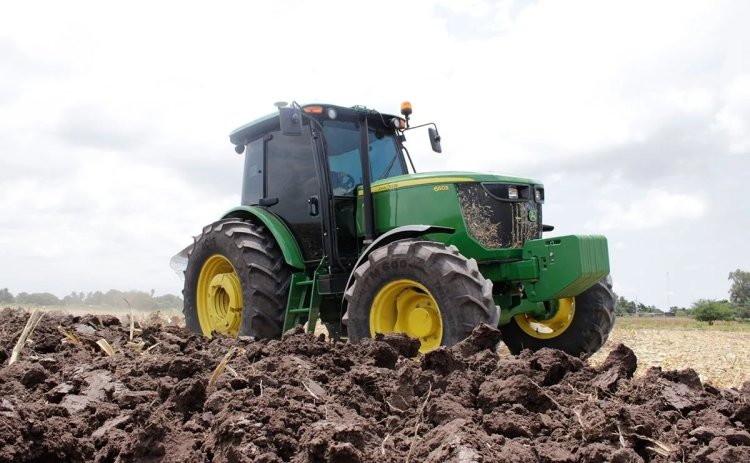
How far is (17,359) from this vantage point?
4680 millimetres

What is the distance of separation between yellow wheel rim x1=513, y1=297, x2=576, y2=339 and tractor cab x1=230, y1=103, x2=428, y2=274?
1.94 meters

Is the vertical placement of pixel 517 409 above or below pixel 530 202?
below

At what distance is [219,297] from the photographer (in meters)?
7.52

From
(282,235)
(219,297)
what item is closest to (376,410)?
(282,235)

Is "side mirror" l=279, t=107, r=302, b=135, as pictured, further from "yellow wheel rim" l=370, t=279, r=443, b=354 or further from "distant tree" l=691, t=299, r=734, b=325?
"distant tree" l=691, t=299, r=734, b=325

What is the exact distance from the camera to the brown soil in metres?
2.64

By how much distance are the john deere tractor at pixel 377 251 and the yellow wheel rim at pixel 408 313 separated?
0.01 meters

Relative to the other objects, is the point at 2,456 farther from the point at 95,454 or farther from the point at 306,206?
the point at 306,206

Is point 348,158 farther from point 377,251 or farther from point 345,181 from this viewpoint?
point 377,251

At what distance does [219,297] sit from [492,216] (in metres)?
3.24

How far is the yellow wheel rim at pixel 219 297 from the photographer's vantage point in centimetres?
714

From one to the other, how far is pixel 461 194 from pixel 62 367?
3556 millimetres

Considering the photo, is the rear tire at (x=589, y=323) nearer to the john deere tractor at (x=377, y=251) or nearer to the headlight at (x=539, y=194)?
the john deere tractor at (x=377, y=251)

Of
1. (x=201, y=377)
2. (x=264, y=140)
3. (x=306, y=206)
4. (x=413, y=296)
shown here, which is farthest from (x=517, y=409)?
(x=264, y=140)
